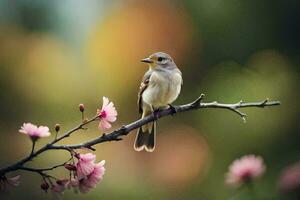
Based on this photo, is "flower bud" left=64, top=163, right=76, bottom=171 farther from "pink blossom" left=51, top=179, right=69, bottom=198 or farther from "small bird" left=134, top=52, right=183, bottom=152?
"small bird" left=134, top=52, right=183, bottom=152

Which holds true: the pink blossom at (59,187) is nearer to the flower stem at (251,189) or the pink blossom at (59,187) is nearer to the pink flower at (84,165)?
the pink flower at (84,165)

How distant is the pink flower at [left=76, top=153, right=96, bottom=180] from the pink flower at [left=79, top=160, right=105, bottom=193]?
0.06ft

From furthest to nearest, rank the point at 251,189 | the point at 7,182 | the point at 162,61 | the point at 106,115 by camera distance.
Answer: the point at 162,61
the point at 251,189
the point at 106,115
the point at 7,182

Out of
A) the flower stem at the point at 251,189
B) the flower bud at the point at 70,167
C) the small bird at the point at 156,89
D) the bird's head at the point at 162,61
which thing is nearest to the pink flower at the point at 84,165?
the flower bud at the point at 70,167

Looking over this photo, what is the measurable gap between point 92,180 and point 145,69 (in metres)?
5.63

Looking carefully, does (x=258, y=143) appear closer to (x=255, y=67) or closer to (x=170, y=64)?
(x=255, y=67)

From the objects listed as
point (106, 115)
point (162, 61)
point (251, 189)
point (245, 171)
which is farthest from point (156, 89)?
point (106, 115)

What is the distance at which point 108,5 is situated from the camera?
8.21 meters

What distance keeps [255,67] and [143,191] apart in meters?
1.38

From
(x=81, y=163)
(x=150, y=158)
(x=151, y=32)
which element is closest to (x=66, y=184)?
(x=81, y=163)

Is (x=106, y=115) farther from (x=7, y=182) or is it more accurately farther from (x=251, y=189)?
(x=251, y=189)

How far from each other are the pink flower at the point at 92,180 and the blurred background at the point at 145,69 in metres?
3.98

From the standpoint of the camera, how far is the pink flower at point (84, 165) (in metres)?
1.62

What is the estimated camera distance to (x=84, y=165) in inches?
64.4
